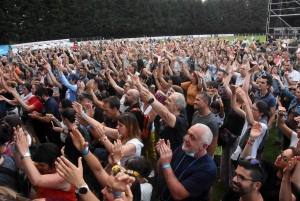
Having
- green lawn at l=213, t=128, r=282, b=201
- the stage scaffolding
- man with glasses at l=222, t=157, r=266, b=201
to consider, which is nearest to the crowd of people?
man with glasses at l=222, t=157, r=266, b=201

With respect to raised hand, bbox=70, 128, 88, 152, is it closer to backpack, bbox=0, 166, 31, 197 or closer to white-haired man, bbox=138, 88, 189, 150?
backpack, bbox=0, 166, 31, 197

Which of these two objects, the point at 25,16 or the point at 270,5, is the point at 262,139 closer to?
the point at 270,5

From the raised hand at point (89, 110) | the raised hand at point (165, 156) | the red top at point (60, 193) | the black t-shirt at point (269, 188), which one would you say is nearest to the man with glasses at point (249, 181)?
the black t-shirt at point (269, 188)

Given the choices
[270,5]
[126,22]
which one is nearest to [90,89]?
[270,5]

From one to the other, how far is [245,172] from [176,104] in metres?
1.51

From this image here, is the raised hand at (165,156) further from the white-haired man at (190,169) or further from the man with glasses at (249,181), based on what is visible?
the man with glasses at (249,181)

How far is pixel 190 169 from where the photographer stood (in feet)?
8.93

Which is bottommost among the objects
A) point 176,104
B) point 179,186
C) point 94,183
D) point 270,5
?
point 94,183

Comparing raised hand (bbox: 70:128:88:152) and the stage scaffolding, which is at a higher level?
the stage scaffolding

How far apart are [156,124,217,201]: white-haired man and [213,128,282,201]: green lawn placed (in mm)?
1771

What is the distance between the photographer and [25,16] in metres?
32.5

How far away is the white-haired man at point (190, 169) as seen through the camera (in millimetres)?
2611

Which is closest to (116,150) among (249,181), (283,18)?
(249,181)

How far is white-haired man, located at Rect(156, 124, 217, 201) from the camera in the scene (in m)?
2.61
